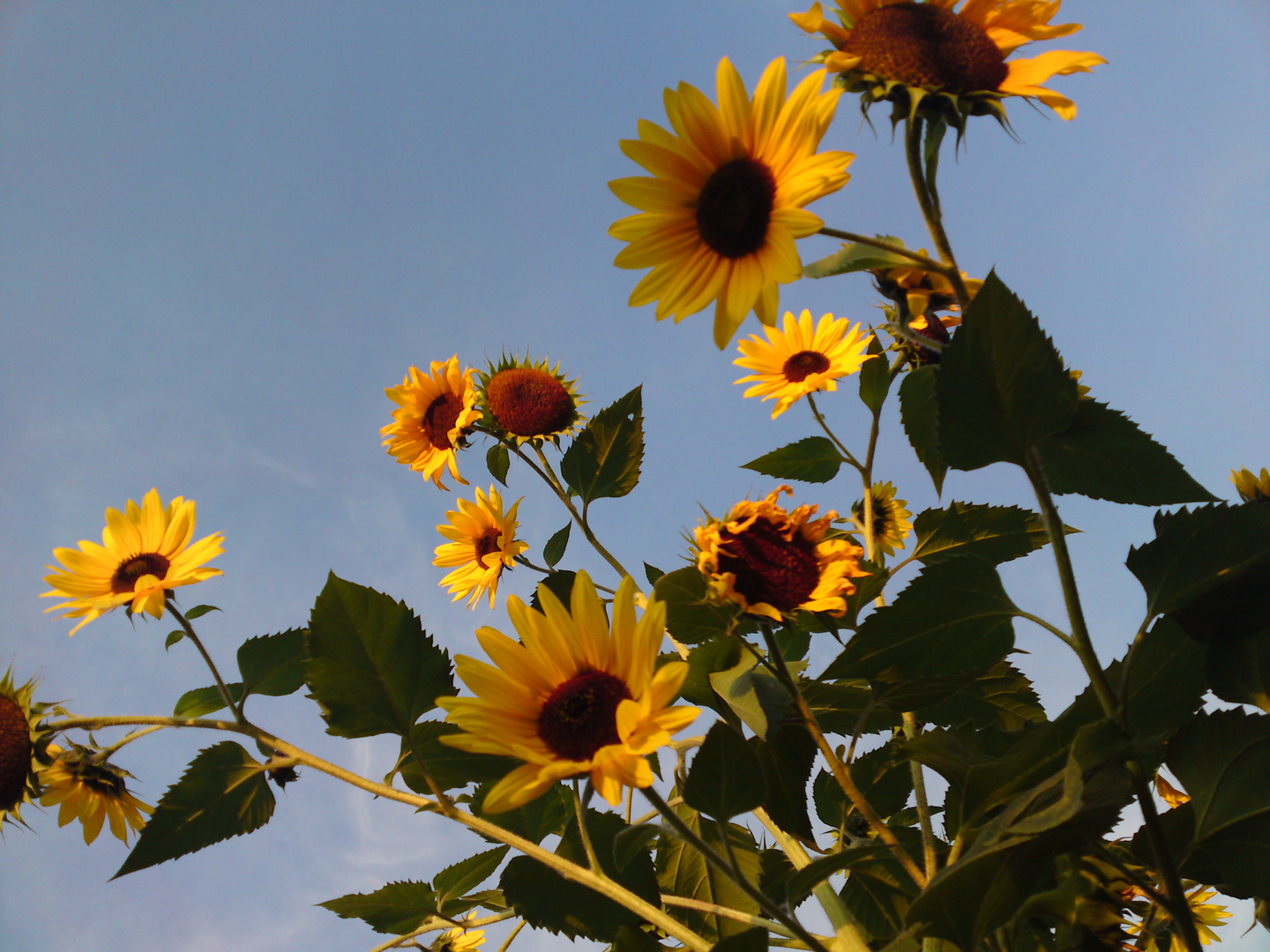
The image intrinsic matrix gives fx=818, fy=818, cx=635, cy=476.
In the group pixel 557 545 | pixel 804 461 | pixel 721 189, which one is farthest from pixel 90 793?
pixel 804 461

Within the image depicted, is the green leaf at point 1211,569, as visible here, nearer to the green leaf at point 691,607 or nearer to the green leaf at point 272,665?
the green leaf at point 691,607

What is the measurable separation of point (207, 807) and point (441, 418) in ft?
5.28

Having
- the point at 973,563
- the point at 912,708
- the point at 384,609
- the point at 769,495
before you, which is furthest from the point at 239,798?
the point at 973,563

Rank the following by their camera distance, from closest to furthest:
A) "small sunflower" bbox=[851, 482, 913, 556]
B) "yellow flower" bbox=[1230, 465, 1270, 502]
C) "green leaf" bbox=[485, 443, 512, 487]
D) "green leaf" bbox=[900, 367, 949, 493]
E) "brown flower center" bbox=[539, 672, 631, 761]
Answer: "brown flower center" bbox=[539, 672, 631, 761]
"green leaf" bbox=[900, 367, 949, 493]
"yellow flower" bbox=[1230, 465, 1270, 502]
"green leaf" bbox=[485, 443, 512, 487]
"small sunflower" bbox=[851, 482, 913, 556]

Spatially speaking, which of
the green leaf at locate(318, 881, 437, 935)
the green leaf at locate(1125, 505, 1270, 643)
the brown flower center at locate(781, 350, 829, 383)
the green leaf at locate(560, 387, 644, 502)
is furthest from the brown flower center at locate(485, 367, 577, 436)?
the green leaf at locate(1125, 505, 1270, 643)

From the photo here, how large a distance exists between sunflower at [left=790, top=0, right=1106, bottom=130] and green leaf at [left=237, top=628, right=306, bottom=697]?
1.39 m

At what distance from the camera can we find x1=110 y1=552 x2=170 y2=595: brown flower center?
1709 millimetres

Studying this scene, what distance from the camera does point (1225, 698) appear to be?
1.19 metres

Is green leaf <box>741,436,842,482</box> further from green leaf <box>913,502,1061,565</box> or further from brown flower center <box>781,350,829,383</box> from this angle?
brown flower center <box>781,350,829,383</box>

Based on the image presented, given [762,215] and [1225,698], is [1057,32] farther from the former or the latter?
[1225,698]

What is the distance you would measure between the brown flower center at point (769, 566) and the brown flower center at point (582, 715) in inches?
11.6

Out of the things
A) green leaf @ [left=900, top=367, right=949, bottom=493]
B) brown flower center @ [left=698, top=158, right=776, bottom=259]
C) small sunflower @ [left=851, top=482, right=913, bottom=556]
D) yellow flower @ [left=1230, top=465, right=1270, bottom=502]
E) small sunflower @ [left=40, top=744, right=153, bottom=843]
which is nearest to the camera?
brown flower center @ [left=698, top=158, right=776, bottom=259]

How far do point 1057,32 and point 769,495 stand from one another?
0.79 meters

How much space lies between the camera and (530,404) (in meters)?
2.63
